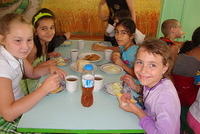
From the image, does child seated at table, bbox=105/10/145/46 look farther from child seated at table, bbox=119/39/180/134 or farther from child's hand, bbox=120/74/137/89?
child seated at table, bbox=119/39/180/134

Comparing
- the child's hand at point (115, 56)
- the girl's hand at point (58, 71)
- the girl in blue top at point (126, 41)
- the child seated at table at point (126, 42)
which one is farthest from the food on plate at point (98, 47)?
the girl's hand at point (58, 71)

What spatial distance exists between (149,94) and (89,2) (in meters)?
3.30

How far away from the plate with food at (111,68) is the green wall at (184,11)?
111 inches

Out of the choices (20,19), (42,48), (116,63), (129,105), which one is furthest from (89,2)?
(129,105)

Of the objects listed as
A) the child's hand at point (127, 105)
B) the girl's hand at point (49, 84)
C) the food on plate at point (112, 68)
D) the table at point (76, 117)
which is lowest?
the table at point (76, 117)

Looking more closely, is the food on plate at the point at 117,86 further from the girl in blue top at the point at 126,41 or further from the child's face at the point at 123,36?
the child's face at the point at 123,36

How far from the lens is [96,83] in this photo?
1427 millimetres

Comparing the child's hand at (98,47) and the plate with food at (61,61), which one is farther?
the child's hand at (98,47)

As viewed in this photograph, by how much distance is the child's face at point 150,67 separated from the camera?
1312 mm

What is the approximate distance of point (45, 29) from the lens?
209cm

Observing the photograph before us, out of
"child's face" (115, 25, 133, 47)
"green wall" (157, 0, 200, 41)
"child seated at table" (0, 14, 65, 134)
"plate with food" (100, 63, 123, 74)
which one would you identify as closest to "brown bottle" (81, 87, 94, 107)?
"child seated at table" (0, 14, 65, 134)

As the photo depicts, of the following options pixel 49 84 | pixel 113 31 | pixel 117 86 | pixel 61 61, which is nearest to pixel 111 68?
pixel 117 86

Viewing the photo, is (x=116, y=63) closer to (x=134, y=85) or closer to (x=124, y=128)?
(x=134, y=85)

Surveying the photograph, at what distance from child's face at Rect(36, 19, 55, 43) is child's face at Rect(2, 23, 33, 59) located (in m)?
0.65
